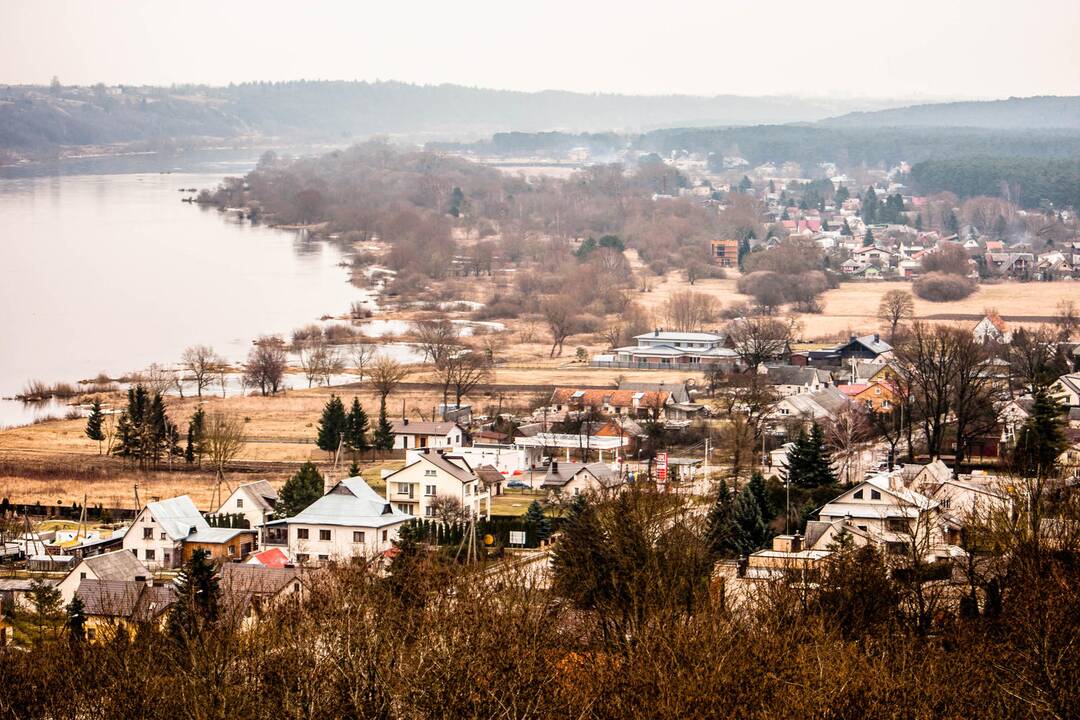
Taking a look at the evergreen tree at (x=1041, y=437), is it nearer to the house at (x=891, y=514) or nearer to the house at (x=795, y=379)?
the house at (x=891, y=514)

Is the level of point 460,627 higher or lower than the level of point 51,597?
higher

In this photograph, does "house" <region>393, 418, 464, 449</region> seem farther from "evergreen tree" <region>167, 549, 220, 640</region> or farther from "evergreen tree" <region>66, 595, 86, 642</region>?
"evergreen tree" <region>66, 595, 86, 642</region>

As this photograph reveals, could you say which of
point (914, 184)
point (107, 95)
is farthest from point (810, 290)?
point (107, 95)

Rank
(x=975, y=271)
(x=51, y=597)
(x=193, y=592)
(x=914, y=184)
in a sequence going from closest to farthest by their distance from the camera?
(x=193, y=592) → (x=51, y=597) → (x=975, y=271) → (x=914, y=184)

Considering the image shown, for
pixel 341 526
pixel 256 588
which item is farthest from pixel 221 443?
pixel 256 588

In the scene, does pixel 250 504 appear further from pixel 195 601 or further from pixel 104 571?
pixel 195 601

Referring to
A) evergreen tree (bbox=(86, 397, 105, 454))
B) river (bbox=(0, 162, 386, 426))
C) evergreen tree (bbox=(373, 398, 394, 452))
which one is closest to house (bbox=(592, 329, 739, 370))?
river (bbox=(0, 162, 386, 426))

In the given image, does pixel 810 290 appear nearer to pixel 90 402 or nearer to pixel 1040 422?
pixel 90 402
